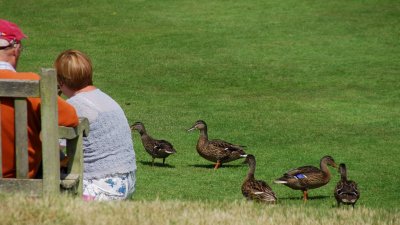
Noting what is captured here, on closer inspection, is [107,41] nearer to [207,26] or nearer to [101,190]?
[207,26]

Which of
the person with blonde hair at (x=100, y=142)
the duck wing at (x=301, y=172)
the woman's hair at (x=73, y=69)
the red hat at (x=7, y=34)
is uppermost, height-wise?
the red hat at (x=7, y=34)

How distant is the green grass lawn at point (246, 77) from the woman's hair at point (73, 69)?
316 centimetres

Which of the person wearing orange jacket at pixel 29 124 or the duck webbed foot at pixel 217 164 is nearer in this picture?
the person wearing orange jacket at pixel 29 124

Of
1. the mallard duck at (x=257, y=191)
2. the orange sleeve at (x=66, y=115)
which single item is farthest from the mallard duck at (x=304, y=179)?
the orange sleeve at (x=66, y=115)

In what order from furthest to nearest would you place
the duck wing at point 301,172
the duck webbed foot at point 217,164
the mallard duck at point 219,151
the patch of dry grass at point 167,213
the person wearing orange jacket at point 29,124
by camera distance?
1. the duck webbed foot at point 217,164
2. the mallard duck at point 219,151
3. the duck wing at point 301,172
4. the person wearing orange jacket at point 29,124
5. the patch of dry grass at point 167,213

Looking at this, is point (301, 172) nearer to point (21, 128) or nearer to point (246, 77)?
point (21, 128)

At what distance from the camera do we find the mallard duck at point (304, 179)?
44.5ft

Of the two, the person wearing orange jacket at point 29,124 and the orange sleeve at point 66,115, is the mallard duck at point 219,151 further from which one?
the orange sleeve at point 66,115

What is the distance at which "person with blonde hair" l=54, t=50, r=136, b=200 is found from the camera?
9.19 meters

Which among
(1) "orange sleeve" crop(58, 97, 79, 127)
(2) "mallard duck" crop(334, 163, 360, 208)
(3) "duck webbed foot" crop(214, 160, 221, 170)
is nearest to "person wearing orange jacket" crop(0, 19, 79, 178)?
(1) "orange sleeve" crop(58, 97, 79, 127)

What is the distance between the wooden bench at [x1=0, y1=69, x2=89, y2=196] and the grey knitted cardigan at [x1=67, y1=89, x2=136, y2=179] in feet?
2.09

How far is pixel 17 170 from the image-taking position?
8.14 m

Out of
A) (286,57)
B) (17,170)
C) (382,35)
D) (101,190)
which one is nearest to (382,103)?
(286,57)

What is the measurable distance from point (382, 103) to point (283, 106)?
2.07 m
